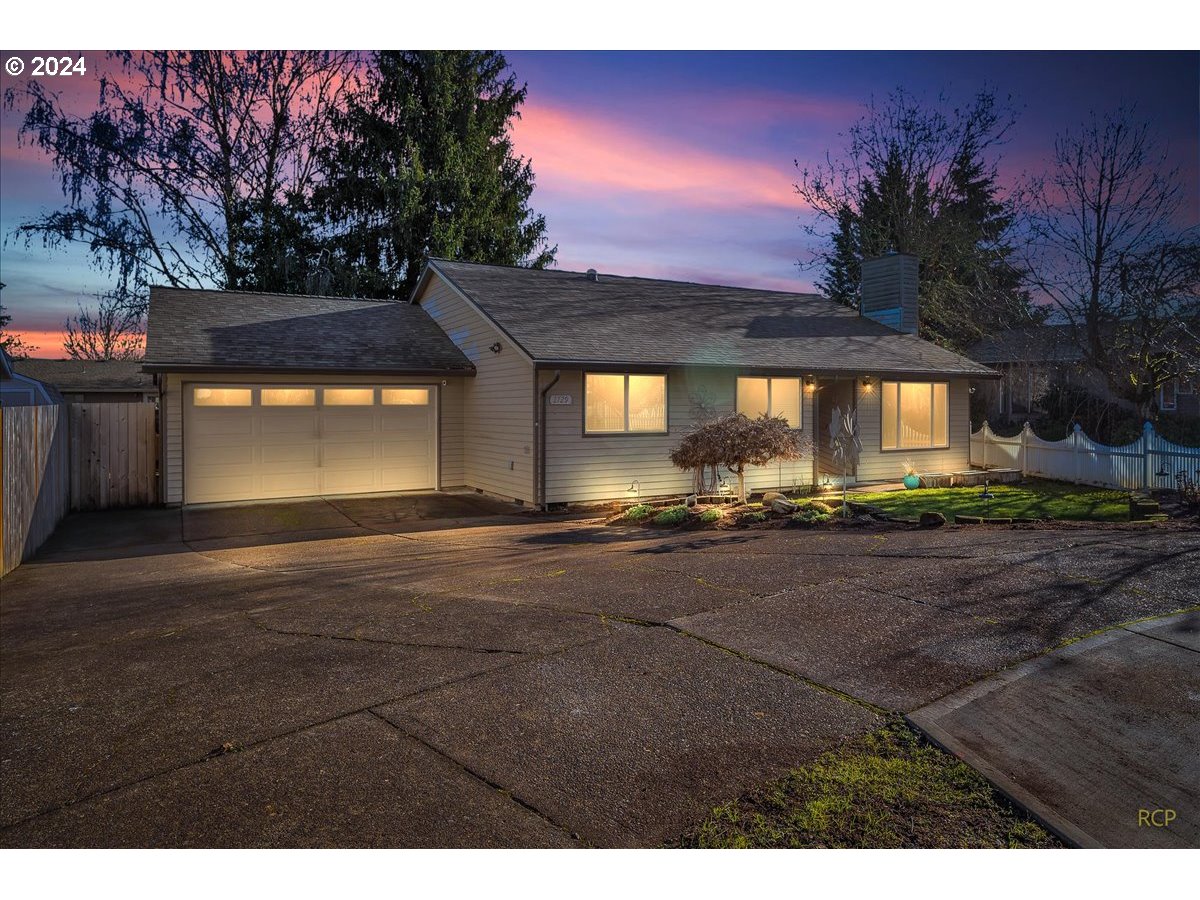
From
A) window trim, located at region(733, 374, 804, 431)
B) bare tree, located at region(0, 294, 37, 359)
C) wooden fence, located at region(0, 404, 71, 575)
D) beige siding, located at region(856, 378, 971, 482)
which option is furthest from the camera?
bare tree, located at region(0, 294, 37, 359)

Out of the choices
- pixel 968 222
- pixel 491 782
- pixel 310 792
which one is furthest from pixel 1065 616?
pixel 968 222

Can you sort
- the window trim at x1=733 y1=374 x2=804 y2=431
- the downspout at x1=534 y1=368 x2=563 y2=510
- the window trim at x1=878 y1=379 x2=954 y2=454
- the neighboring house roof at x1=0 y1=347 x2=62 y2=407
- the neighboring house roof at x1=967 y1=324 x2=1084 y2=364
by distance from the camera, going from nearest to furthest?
1. the downspout at x1=534 y1=368 x2=563 y2=510
2. the neighboring house roof at x1=0 y1=347 x2=62 y2=407
3. the window trim at x1=733 y1=374 x2=804 y2=431
4. the window trim at x1=878 y1=379 x2=954 y2=454
5. the neighboring house roof at x1=967 y1=324 x2=1084 y2=364

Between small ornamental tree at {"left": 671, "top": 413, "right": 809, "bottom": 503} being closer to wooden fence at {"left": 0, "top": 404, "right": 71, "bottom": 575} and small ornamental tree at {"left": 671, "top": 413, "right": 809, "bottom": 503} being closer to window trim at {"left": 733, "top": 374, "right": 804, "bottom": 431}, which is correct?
window trim at {"left": 733, "top": 374, "right": 804, "bottom": 431}

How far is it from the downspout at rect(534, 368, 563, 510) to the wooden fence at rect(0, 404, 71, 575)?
22.7 feet

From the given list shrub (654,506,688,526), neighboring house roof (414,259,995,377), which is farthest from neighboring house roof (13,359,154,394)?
shrub (654,506,688,526)

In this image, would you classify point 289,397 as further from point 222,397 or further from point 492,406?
point 492,406

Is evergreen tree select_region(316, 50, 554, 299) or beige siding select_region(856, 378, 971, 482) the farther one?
evergreen tree select_region(316, 50, 554, 299)

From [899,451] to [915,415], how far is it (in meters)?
1.04

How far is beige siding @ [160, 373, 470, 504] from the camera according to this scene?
42.5ft

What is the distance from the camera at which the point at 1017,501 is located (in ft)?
43.4

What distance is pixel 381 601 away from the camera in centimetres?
670

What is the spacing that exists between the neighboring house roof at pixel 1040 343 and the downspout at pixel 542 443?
43.7 ft

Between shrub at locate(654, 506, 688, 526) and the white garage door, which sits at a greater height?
the white garage door

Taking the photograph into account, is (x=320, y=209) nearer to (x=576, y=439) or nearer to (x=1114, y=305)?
(x=576, y=439)
